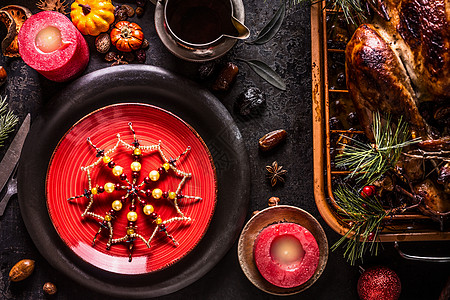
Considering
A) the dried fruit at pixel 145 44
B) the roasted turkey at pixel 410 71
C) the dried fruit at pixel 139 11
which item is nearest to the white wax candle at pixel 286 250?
the roasted turkey at pixel 410 71

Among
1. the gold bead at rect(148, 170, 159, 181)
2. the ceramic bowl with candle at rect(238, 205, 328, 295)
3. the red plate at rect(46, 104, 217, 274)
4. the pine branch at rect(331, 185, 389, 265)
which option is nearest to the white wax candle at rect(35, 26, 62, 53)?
the red plate at rect(46, 104, 217, 274)

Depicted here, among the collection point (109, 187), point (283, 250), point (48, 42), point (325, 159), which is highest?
point (48, 42)

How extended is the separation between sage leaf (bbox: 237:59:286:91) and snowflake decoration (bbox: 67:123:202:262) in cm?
38

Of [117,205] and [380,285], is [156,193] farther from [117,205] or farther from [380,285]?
[380,285]

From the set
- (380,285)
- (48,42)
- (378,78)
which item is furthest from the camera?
(380,285)

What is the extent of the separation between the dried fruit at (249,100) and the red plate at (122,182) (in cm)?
19

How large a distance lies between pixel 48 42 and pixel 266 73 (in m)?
0.74

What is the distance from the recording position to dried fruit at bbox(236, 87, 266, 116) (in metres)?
1.53

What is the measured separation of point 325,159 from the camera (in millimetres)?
1453

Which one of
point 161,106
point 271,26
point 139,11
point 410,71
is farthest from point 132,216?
point 410,71

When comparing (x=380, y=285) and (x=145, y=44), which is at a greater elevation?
(x=145, y=44)

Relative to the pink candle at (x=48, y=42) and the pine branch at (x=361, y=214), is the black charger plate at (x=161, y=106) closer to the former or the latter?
the pink candle at (x=48, y=42)

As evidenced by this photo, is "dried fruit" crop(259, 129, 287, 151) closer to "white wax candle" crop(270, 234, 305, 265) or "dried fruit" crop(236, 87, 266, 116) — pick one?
"dried fruit" crop(236, 87, 266, 116)

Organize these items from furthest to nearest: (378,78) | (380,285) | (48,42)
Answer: (380,285) → (48,42) → (378,78)
